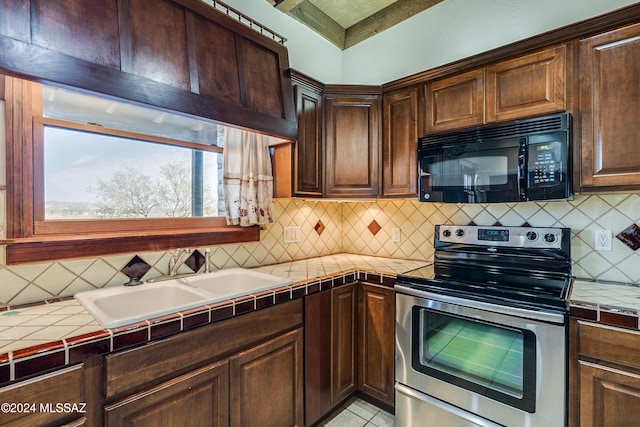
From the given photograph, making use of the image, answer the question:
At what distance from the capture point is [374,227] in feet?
8.68

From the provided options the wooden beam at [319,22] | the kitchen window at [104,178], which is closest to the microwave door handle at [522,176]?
the kitchen window at [104,178]

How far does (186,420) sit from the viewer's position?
3.90 ft

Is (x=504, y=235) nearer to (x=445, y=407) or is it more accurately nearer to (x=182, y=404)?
(x=445, y=407)

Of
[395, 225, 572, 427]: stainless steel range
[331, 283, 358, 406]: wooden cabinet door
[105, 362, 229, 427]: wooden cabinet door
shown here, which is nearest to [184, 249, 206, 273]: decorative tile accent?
[105, 362, 229, 427]: wooden cabinet door

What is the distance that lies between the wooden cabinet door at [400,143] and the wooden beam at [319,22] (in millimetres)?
960

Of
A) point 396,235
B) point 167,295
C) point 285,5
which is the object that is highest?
point 285,5

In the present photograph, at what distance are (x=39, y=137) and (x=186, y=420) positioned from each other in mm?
1389

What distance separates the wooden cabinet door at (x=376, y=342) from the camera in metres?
1.90

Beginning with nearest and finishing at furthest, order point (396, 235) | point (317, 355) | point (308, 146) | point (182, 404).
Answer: point (182, 404), point (317, 355), point (308, 146), point (396, 235)

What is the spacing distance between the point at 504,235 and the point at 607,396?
93cm

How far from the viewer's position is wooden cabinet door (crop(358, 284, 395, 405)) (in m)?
1.90

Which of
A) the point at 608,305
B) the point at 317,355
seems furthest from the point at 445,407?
the point at 608,305

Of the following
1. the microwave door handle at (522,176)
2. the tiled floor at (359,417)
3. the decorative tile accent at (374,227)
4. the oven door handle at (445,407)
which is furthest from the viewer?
the decorative tile accent at (374,227)

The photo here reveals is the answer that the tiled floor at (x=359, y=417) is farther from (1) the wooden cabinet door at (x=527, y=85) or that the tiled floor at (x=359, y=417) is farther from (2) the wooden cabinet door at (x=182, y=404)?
(1) the wooden cabinet door at (x=527, y=85)
